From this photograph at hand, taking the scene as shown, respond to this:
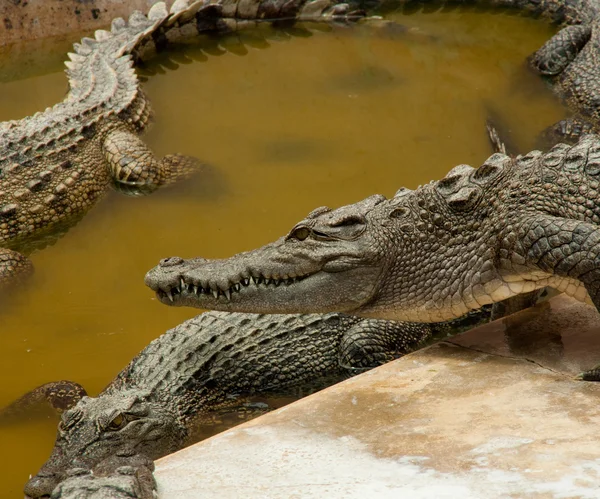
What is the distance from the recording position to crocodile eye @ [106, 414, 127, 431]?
3.77 metres

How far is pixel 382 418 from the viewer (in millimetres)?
3211

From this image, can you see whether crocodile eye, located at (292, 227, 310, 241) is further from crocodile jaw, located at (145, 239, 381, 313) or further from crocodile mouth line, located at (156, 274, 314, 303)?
crocodile mouth line, located at (156, 274, 314, 303)

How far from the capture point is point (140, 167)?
6.68 metres

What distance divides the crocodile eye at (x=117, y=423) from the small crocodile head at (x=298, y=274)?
1.83 feet

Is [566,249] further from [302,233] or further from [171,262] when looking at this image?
[171,262]

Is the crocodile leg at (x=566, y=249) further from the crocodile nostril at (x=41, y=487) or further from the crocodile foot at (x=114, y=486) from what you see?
the crocodile nostril at (x=41, y=487)

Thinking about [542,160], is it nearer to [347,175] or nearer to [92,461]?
[92,461]

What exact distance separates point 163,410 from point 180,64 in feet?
16.9

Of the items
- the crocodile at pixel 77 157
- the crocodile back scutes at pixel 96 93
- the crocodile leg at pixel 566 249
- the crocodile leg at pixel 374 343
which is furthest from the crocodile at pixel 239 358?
the crocodile back scutes at pixel 96 93

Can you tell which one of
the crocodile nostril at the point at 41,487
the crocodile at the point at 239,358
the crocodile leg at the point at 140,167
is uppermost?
the crocodile leg at the point at 140,167

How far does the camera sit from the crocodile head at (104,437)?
3.60 m

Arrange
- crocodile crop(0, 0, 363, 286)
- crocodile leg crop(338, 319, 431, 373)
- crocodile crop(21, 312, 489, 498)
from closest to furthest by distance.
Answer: crocodile crop(21, 312, 489, 498), crocodile leg crop(338, 319, 431, 373), crocodile crop(0, 0, 363, 286)

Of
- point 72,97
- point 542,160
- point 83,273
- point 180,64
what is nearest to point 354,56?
point 180,64

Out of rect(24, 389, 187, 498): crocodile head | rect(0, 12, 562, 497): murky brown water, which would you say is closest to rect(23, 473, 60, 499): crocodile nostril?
rect(24, 389, 187, 498): crocodile head
